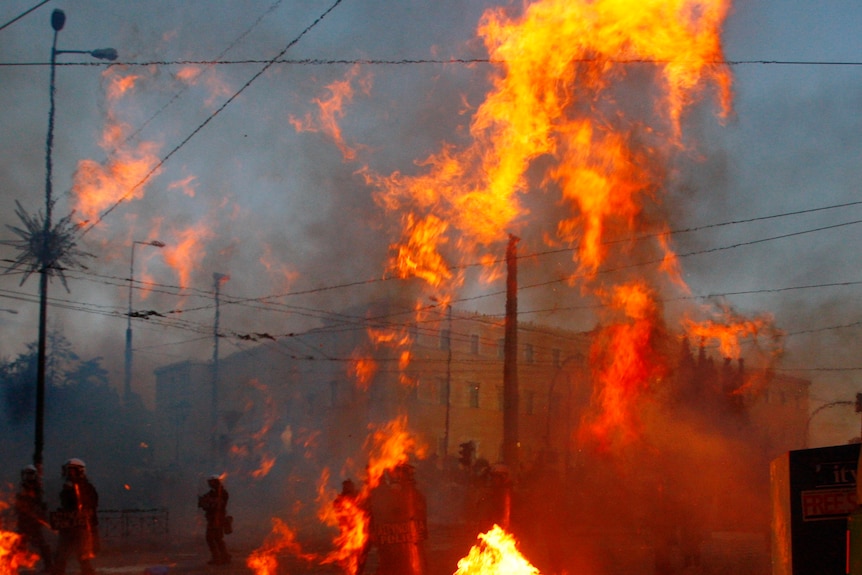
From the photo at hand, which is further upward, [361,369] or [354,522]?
[361,369]

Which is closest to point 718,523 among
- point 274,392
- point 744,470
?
point 744,470

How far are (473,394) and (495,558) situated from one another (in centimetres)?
3981

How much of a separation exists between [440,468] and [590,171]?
24913 millimetres

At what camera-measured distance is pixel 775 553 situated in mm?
7570

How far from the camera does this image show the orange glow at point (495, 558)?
9.37 m

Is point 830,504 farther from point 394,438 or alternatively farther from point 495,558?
point 394,438

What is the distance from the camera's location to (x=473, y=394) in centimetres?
4922

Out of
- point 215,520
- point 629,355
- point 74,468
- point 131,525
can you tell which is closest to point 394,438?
point 131,525

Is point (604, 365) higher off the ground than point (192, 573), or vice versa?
point (604, 365)

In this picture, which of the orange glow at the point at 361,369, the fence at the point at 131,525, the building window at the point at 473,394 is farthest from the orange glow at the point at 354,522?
the building window at the point at 473,394

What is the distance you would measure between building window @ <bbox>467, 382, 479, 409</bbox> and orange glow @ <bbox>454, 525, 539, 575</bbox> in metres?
39.1

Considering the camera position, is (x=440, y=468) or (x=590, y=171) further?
(x=440, y=468)

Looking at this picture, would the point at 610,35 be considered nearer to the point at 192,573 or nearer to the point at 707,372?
the point at 707,372

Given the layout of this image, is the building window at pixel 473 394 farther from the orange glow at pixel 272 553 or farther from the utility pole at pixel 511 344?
the utility pole at pixel 511 344
